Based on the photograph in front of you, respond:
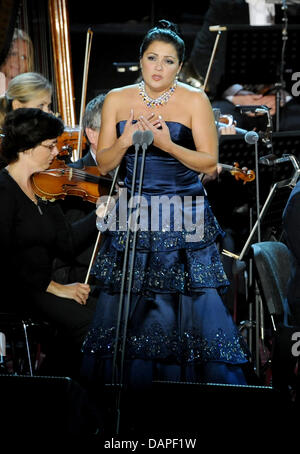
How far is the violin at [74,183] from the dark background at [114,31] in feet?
6.49

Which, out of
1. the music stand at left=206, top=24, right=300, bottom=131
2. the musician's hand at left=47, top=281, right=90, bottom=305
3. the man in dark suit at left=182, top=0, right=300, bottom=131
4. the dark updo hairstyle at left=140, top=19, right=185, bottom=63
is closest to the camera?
the dark updo hairstyle at left=140, top=19, right=185, bottom=63

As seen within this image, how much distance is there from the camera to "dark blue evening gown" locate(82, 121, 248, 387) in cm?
278

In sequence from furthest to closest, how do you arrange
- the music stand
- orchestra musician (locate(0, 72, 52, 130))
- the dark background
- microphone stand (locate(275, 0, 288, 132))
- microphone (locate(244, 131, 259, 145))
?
the dark background < microphone stand (locate(275, 0, 288, 132)) < the music stand < orchestra musician (locate(0, 72, 52, 130)) < microphone (locate(244, 131, 259, 145))

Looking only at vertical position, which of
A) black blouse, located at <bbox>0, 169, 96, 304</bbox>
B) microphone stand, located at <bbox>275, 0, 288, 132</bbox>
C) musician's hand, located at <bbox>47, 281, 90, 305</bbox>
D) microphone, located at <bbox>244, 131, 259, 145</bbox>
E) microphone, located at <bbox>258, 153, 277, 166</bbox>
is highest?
microphone stand, located at <bbox>275, 0, 288, 132</bbox>

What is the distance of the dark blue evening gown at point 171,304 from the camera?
278 cm

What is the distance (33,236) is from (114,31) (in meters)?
2.80

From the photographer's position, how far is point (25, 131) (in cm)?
352

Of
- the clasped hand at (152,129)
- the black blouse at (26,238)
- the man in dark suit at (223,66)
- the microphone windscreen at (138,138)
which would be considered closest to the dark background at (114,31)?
the man in dark suit at (223,66)

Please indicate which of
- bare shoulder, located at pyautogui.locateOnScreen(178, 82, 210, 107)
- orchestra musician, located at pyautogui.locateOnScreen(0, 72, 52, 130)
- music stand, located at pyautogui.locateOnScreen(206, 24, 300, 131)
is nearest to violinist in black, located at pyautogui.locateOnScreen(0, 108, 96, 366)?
orchestra musician, located at pyautogui.locateOnScreen(0, 72, 52, 130)

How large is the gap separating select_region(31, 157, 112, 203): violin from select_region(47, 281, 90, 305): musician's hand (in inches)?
17.7

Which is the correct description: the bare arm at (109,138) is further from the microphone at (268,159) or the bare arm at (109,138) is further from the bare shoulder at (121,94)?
the microphone at (268,159)

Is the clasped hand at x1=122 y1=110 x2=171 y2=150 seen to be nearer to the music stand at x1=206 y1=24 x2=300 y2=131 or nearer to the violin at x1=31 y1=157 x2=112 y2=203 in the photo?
the violin at x1=31 y1=157 x2=112 y2=203

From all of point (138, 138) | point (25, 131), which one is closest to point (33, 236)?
point (25, 131)
